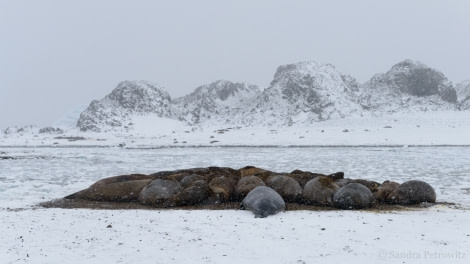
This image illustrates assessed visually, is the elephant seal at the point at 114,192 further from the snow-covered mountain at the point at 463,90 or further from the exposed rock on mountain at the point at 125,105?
the snow-covered mountain at the point at 463,90

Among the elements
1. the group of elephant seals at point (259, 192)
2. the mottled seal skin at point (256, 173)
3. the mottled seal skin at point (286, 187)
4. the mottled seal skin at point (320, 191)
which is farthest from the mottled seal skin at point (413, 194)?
the mottled seal skin at point (256, 173)

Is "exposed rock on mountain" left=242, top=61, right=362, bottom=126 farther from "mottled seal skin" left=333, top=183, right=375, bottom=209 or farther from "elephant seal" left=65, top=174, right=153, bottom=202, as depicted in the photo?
"mottled seal skin" left=333, top=183, right=375, bottom=209

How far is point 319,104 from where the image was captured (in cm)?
8519

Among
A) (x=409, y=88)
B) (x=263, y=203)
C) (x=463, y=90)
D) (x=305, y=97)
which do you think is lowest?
(x=263, y=203)

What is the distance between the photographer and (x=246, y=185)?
36.0 feet

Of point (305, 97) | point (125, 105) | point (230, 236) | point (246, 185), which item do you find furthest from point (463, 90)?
point (230, 236)

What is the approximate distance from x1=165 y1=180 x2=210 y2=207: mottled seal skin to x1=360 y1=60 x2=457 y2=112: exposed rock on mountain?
8283 cm

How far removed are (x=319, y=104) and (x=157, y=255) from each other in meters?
81.6

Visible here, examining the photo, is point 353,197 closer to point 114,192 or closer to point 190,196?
point 190,196

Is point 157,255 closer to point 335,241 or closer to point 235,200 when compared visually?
point 335,241

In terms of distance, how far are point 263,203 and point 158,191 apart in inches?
122

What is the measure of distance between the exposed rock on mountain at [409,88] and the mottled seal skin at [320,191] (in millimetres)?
81673

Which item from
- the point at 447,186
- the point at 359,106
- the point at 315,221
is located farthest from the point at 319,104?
the point at 315,221

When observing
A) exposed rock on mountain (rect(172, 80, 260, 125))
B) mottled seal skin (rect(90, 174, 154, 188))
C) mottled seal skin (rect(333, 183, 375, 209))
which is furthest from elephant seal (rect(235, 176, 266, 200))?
exposed rock on mountain (rect(172, 80, 260, 125))
